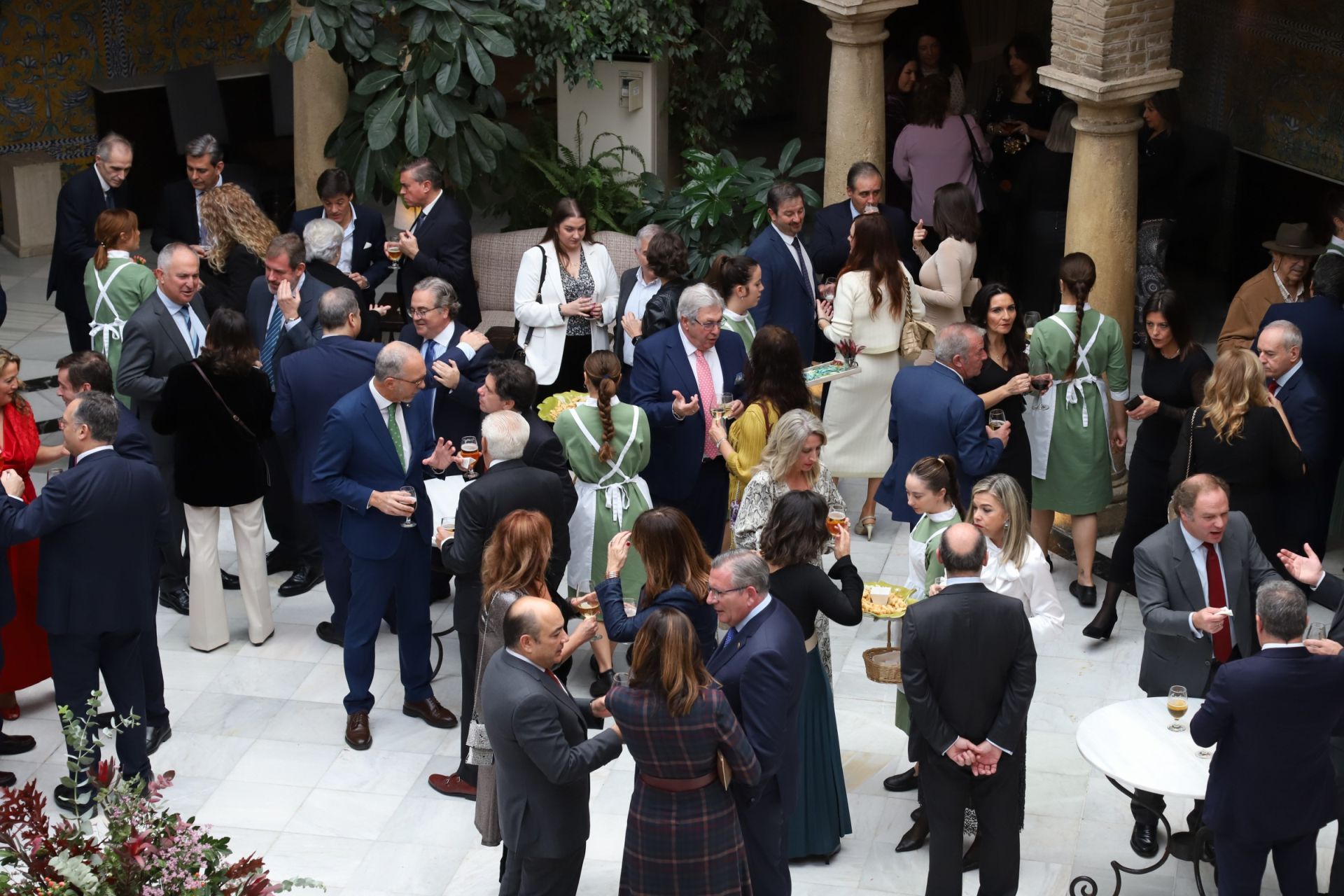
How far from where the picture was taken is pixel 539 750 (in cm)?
566

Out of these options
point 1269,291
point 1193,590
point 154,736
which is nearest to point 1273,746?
point 1193,590

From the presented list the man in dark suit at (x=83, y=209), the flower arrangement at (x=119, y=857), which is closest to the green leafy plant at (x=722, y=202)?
the man in dark suit at (x=83, y=209)

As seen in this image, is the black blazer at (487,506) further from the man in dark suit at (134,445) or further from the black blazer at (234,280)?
the black blazer at (234,280)

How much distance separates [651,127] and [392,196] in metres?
1.92

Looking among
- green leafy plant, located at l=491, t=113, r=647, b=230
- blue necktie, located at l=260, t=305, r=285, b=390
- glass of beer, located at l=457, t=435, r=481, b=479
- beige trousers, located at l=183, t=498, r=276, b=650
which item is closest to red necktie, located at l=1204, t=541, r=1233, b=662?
glass of beer, located at l=457, t=435, r=481, b=479

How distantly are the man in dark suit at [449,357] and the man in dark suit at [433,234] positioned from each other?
1.53 meters

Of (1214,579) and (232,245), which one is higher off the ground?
(232,245)

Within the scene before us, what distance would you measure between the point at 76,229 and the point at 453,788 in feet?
15.2

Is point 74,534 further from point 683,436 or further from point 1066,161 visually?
point 1066,161

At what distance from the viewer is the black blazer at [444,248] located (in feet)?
32.9

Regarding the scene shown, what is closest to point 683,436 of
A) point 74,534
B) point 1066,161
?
point 74,534

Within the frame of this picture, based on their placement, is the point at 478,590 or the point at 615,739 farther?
the point at 478,590

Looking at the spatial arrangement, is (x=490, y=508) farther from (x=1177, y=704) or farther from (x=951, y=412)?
(x=1177, y=704)

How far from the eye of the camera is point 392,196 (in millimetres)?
12258
